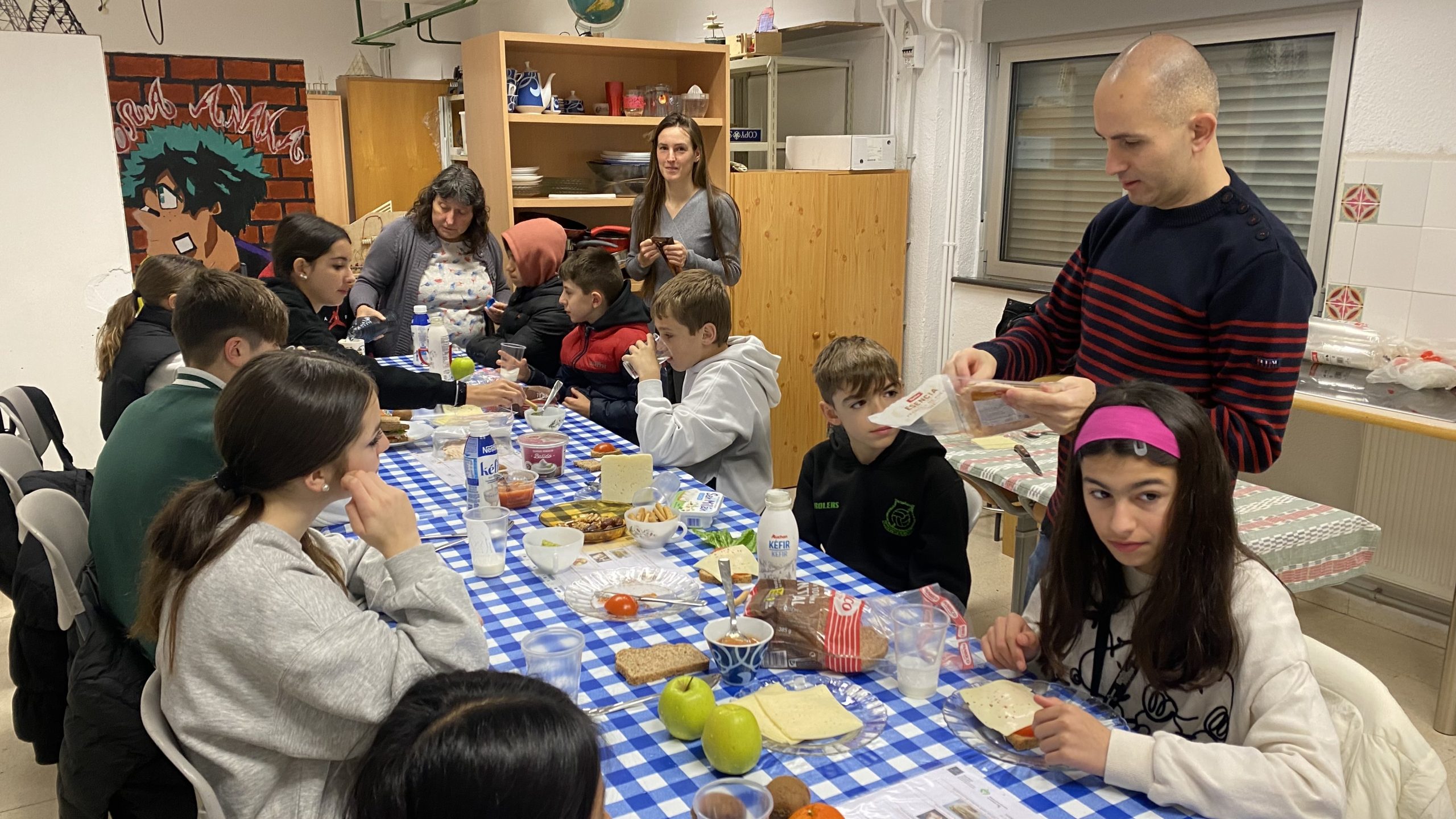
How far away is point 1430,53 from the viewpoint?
340cm

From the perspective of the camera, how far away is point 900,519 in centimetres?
244

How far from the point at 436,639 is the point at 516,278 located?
3314mm

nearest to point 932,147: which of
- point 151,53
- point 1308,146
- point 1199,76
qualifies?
point 1308,146

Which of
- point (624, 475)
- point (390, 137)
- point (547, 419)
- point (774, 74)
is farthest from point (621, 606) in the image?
point (390, 137)

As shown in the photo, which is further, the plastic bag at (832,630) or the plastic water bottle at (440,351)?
the plastic water bottle at (440,351)

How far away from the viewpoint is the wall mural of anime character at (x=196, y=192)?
6.38 metres

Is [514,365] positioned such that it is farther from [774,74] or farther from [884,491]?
[774,74]

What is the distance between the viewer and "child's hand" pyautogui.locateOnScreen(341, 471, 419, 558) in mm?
1494

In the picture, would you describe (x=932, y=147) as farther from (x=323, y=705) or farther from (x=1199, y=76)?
(x=323, y=705)

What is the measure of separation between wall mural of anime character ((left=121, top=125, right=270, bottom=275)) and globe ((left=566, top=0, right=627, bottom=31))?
269 cm

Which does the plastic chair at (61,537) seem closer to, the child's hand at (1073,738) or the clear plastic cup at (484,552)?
the clear plastic cup at (484,552)

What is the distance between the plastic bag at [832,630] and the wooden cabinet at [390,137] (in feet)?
20.8

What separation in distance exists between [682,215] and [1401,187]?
8.75 ft

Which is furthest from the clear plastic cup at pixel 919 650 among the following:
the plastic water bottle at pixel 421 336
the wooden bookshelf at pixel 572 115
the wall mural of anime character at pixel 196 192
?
the wall mural of anime character at pixel 196 192
